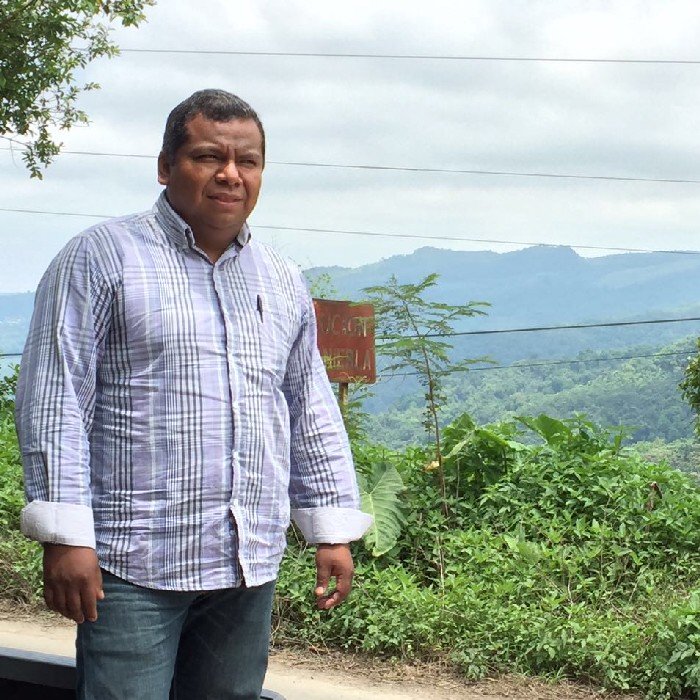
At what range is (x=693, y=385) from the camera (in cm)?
2061

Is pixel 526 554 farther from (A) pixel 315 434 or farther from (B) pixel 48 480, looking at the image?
(B) pixel 48 480

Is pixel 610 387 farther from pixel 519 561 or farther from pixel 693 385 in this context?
pixel 519 561

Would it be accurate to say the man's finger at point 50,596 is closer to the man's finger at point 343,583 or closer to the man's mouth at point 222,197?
the man's finger at point 343,583

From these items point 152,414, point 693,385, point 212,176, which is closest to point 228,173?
point 212,176

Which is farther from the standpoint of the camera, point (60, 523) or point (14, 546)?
point (14, 546)

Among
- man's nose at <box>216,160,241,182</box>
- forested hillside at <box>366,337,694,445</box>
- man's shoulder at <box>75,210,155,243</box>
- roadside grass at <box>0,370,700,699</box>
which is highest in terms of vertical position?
man's nose at <box>216,160,241,182</box>

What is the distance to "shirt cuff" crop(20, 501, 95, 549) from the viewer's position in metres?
1.91

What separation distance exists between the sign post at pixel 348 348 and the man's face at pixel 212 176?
4919 millimetres

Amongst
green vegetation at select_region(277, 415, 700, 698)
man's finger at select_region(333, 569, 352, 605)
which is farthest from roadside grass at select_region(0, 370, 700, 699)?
man's finger at select_region(333, 569, 352, 605)

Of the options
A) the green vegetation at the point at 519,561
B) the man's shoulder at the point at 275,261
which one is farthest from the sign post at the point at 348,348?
the man's shoulder at the point at 275,261

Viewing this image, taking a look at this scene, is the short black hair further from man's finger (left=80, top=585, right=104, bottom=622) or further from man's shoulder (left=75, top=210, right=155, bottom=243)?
man's finger (left=80, top=585, right=104, bottom=622)

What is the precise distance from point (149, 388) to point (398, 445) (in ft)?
17.8

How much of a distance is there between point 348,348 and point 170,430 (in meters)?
5.24

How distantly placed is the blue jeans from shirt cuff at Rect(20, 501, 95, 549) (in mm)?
123
